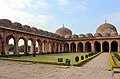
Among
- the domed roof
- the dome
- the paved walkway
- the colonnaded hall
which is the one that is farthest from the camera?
the domed roof

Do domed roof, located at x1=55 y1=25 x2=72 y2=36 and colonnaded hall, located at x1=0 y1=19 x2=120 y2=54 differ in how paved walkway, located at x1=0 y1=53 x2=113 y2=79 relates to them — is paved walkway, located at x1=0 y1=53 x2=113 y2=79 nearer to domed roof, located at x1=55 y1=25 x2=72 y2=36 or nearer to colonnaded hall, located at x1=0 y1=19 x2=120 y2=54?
colonnaded hall, located at x1=0 y1=19 x2=120 y2=54

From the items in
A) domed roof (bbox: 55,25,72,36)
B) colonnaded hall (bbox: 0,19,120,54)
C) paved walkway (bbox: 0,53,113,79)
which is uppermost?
domed roof (bbox: 55,25,72,36)

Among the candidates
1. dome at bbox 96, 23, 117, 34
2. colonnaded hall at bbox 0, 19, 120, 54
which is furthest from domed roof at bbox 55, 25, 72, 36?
dome at bbox 96, 23, 117, 34

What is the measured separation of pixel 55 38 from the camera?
43.6m

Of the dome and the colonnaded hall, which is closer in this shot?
the colonnaded hall

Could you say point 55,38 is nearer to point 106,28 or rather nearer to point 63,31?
point 63,31

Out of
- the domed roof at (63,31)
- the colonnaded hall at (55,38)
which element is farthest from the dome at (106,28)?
the domed roof at (63,31)

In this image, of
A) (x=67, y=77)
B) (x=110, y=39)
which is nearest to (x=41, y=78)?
(x=67, y=77)

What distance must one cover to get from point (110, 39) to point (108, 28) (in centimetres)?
830

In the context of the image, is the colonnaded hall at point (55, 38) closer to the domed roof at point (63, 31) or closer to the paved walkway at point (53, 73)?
the domed roof at point (63, 31)

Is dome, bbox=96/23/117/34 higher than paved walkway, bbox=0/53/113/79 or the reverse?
higher

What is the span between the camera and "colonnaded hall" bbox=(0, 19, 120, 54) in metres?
27.5

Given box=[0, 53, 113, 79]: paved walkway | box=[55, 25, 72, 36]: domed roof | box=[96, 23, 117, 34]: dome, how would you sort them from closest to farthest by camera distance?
box=[0, 53, 113, 79]: paved walkway, box=[96, 23, 117, 34]: dome, box=[55, 25, 72, 36]: domed roof

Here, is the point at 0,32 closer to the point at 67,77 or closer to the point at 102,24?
the point at 67,77
